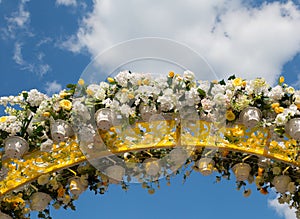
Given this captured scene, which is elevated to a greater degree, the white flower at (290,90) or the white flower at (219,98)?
the white flower at (290,90)

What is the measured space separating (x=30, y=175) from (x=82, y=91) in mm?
1023

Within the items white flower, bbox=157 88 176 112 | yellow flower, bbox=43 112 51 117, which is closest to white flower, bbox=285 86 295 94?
white flower, bbox=157 88 176 112

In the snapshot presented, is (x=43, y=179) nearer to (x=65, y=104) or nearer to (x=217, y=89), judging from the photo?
(x=65, y=104)

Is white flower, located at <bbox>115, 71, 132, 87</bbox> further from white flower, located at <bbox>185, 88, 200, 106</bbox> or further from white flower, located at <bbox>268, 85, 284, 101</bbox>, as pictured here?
white flower, located at <bbox>268, 85, 284, 101</bbox>

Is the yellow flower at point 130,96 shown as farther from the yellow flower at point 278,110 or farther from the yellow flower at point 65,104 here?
the yellow flower at point 278,110

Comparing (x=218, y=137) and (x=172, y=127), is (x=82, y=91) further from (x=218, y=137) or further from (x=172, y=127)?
(x=218, y=137)

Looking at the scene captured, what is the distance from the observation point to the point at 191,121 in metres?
4.53

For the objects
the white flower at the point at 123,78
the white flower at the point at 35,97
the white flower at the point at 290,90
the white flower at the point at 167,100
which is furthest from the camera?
the white flower at the point at 35,97

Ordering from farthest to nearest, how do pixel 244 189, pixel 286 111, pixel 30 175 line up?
pixel 244 189 → pixel 30 175 → pixel 286 111

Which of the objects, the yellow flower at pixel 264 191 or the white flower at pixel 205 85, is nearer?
the white flower at pixel 205 85

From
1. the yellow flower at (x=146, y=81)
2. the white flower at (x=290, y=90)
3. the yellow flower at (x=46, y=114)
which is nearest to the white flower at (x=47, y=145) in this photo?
the yellow flower at (x=46, y=114)

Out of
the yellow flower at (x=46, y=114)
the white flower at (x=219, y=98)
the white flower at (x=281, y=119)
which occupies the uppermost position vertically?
the white flower at (x=219, y=98)

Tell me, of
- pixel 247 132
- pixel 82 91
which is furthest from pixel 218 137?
pixel 82 91

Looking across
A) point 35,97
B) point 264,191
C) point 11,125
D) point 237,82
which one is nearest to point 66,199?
point 11,125
